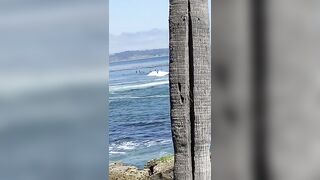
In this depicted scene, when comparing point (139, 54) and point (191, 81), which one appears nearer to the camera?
point (191, 81)

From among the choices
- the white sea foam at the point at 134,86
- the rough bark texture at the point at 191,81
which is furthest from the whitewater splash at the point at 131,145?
the rough bark texture at the point at 191,81

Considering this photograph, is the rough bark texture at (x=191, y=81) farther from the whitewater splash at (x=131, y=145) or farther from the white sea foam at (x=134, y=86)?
the white sea foam at (x=134, y=86)

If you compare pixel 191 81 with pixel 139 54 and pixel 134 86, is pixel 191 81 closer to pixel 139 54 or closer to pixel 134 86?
pixel 139 54

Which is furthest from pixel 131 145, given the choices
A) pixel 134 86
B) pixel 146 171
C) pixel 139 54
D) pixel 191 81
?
pixel 191 81

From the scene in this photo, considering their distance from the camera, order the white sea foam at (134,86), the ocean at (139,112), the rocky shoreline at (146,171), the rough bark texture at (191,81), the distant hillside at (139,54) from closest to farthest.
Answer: the rough bark texture at (191,81) < the rocky shoreline at (146,171) < the ocean at (139,112) < the distant hillside at (139,54) < the white sea foam at (134,86)

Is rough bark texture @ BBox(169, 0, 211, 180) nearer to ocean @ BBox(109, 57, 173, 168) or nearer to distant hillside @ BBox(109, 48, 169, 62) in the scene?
ocean @ BBox(109, 57, 173, 168)
